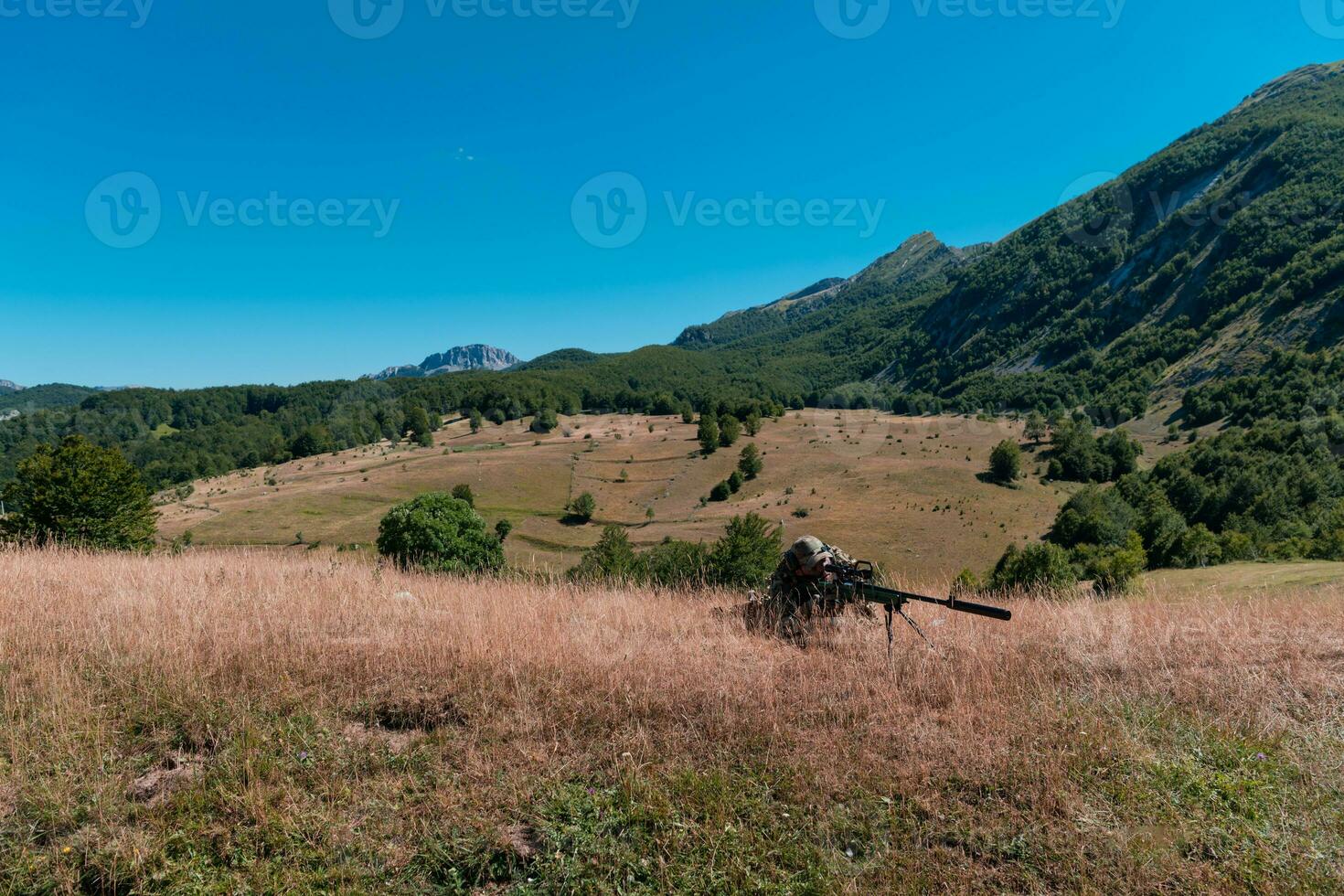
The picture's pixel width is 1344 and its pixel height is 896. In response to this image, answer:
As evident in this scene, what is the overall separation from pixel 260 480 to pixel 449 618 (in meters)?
121

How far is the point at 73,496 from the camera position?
85.6ft

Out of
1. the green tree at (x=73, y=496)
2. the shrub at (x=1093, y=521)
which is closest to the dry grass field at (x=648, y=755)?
the green tree at (x=73, y=496)

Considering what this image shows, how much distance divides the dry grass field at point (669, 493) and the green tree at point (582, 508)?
5.83ft

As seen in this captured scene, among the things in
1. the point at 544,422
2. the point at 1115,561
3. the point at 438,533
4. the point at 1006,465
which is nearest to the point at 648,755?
the point at 438,533

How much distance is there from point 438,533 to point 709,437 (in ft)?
268

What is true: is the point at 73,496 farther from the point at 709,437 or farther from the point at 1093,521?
the point at 709,437

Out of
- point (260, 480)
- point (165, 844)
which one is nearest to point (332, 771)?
point (165, 844)

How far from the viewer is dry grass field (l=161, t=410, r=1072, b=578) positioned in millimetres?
64438

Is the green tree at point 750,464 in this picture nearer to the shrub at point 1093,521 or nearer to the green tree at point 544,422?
the shrub at point 1093,521

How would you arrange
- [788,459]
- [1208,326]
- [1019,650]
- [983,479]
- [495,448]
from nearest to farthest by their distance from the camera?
[1019,650] < [983,479] < [788,459] < [495,448] < [1208,326]

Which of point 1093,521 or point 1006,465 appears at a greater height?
point 1006,465

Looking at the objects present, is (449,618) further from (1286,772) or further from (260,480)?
(260,480)

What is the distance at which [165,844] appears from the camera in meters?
3.28

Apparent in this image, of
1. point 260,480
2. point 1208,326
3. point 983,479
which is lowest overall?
point 983,479
